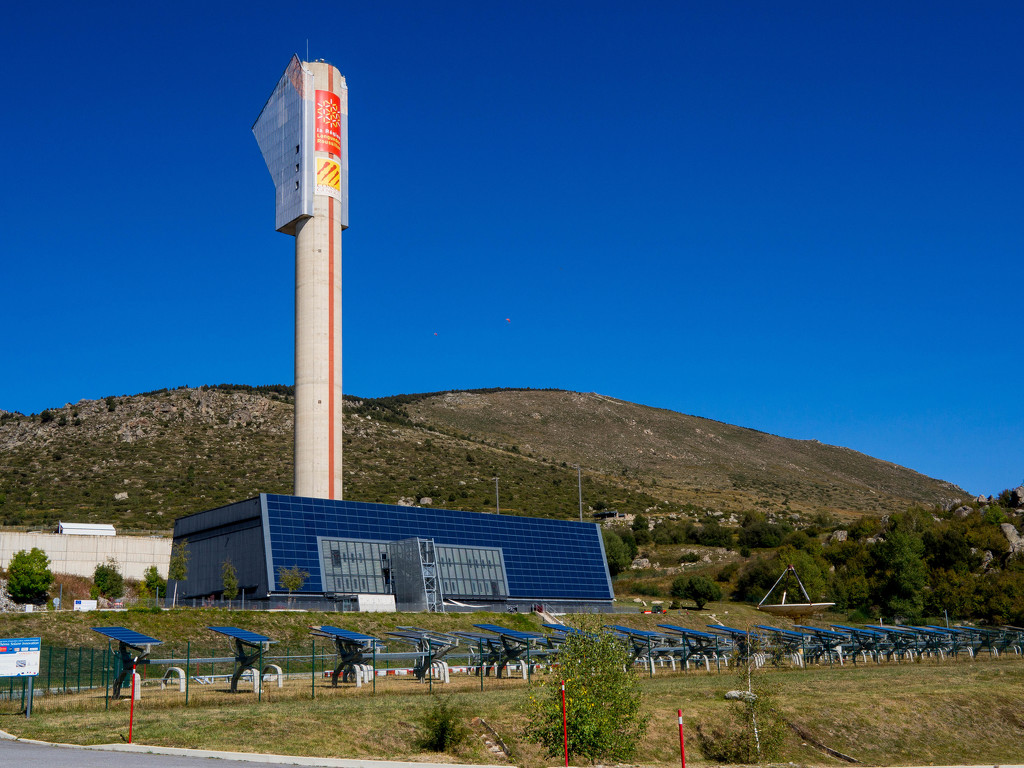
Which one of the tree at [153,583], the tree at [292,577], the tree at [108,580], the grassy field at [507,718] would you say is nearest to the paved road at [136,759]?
the grassy field at [507,718]

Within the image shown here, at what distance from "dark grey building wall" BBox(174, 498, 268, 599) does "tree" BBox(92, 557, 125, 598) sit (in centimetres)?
588

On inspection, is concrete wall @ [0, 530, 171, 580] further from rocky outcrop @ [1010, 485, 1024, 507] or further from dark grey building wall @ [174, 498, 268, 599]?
rocky outcrop @ [1010, 485, 1024, 507]

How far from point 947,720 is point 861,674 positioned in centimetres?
1633

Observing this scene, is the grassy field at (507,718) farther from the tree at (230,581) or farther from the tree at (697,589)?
the tree at (697,589)

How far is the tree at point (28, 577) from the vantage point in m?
81.3

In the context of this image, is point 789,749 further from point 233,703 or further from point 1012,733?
point 233,703

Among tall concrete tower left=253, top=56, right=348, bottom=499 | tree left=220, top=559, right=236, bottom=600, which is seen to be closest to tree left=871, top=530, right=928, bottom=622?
tall concrete tower left=253, top=56, right=348, bottom=499

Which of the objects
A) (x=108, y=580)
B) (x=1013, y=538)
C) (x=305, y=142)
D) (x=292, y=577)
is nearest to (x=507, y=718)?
(x=292, y=577)

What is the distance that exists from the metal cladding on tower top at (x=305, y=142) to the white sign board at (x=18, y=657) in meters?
54.9

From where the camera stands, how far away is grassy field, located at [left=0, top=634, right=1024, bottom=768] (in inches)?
1125

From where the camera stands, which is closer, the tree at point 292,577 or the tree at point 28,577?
the tree at point 292,577

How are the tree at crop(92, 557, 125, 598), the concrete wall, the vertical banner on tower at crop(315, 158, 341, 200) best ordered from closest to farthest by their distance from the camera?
the vertical banner on tower at crop(315, 158, 341, 200)
the tree at crop(92, 557, 125, 598)
the concrete wall

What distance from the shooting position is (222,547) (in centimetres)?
7944

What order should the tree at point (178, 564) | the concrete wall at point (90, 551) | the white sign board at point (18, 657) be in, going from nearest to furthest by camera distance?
the white sign board at point (18, 657) → the tree at point (178, 564) → the concrete wall at point (90, 551)
